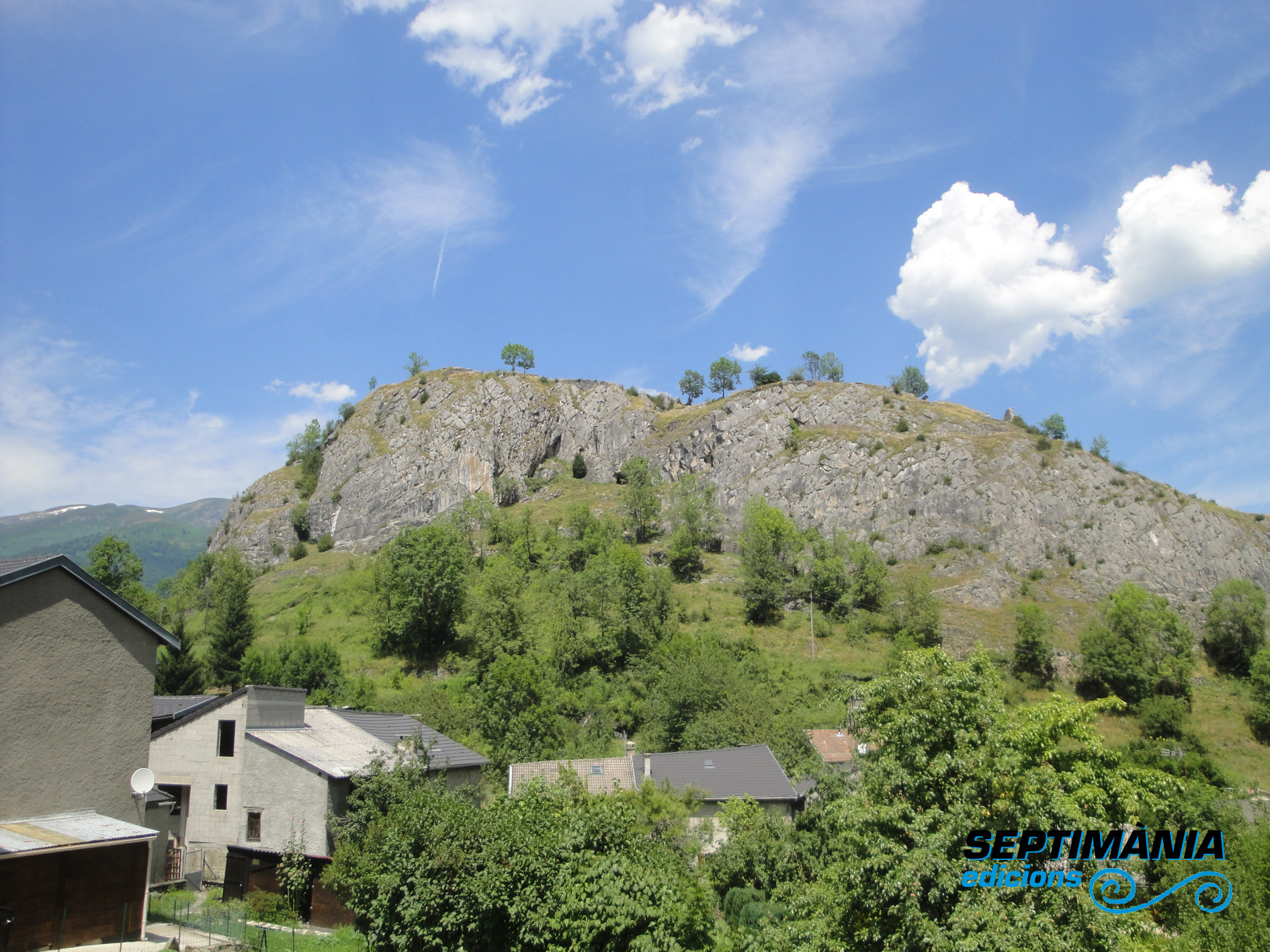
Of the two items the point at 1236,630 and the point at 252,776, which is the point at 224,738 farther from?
the point at 1236,630

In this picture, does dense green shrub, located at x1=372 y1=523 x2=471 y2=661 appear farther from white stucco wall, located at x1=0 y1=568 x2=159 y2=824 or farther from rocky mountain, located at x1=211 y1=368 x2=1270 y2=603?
white stucco wall, located at x1=0 y1=568 x2=159 y2=824

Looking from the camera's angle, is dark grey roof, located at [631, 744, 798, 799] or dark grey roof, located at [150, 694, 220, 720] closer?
dark grey roof, located at [150, 694, 220, 720]

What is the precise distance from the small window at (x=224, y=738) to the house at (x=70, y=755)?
313 inches

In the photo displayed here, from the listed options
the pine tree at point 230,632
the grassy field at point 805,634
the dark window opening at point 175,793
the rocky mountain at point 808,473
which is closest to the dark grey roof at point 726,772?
the grassy field at point 805,634

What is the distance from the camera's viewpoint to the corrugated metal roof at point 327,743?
78.8ft

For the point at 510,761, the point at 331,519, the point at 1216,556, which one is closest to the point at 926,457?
the point at 1216,556

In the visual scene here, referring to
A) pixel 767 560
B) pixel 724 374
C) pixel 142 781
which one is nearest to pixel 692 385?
pixel 724 374

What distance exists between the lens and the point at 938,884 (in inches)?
413

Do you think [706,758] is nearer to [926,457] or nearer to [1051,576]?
[1051,576]

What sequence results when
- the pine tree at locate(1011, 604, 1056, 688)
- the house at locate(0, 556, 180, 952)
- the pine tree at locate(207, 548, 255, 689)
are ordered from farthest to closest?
the pine tree at locate(1011, 604, 1056, 688) < the pine tree at locate(207, 548, 255, 689) < the house at locate(0, 556, 180, 952)

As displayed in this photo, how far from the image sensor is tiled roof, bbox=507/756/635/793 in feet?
118

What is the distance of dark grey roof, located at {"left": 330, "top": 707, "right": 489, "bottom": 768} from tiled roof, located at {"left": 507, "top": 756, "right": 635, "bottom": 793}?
5.32 meters

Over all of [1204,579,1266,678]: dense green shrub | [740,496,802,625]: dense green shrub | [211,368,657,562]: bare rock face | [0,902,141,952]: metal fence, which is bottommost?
[0,902,141,952]: metal fence

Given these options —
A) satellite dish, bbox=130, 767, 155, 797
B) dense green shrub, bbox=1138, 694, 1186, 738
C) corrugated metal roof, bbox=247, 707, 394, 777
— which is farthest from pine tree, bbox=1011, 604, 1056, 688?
satellite dish, bbox=130, 767, 155, 797
